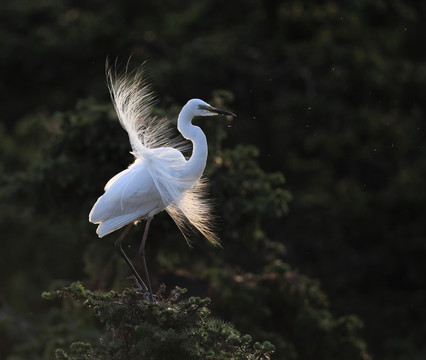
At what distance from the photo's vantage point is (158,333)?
11.1 feet

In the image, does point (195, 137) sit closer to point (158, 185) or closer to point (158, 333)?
point (158, 185)

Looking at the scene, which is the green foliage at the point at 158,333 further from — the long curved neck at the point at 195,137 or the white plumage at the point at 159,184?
the long curved neck at the point at 195,137

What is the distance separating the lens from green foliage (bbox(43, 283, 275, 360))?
3.42m

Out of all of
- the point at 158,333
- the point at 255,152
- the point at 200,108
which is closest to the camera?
the point at 158,333

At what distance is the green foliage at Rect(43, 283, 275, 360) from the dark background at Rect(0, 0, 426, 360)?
7.08 feet

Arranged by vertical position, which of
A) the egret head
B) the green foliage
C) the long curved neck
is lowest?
the green foliage

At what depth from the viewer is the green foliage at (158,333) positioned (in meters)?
3.42

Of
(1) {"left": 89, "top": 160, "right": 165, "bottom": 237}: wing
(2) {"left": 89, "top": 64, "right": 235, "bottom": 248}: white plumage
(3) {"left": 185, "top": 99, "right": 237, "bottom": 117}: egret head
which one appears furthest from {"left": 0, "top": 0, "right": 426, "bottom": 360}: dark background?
(3) {"left": 185, "top": 99, "right": 237, "bottom": 117}: egret head

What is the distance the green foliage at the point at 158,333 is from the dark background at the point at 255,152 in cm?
216

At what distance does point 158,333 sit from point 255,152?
9.32 feet

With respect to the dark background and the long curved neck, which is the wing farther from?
the dark background

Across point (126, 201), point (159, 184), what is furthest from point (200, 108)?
point (126, 201)

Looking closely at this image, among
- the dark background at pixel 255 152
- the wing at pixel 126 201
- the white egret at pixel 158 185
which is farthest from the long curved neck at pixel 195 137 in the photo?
the dark background at pixel 255 152

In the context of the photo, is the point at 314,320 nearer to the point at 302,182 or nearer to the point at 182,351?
the point at 182,351
